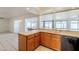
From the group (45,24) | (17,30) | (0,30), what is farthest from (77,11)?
(0,30)

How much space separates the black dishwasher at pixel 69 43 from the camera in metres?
2.50

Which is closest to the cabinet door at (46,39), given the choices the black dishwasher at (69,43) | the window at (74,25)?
the black dishwasher at (69,43)

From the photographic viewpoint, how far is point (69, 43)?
2.66 meters

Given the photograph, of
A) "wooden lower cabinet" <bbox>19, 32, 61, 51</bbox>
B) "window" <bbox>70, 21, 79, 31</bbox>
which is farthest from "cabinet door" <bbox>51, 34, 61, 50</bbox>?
"window" <bbox>70, 21, 79, 31</bbox>

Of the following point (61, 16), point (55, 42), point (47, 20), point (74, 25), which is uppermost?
point (61, 16)

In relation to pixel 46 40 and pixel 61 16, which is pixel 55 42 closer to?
pixel 46 40

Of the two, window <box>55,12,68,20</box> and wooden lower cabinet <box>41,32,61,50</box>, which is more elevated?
window <box>55,12,68,20</box>

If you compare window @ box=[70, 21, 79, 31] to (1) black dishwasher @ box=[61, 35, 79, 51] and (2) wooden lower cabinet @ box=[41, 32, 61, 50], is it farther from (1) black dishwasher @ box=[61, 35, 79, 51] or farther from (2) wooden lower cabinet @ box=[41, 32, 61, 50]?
(2) wooden lower cabinet @ box=[41, 32, 61, 50]

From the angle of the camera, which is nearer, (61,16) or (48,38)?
(61,16)

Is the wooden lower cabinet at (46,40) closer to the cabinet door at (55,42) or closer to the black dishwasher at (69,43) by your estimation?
the cabinet door at (55,42)

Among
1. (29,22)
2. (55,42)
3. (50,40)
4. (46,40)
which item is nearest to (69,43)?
(55,42)

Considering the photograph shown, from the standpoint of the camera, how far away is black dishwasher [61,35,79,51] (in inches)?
98.3

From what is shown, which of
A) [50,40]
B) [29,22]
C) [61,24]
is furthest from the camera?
[50,40]
